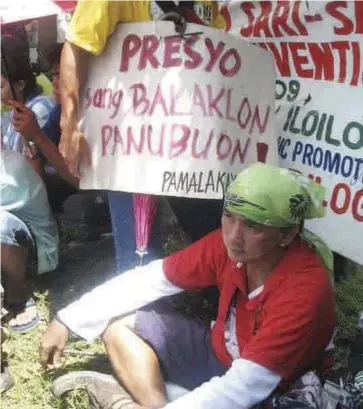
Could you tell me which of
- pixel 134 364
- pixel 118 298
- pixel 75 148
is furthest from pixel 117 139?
pixel 134 364

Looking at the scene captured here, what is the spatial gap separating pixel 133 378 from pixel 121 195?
72cm

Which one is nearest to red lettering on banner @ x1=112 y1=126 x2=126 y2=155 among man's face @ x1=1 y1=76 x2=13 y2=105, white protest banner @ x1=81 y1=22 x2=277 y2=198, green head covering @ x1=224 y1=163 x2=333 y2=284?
white protest banner @ x1=81 y1=22 x2=277 y2=198

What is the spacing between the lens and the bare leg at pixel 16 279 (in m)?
3.17

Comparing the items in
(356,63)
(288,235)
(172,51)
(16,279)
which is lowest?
(16,279)

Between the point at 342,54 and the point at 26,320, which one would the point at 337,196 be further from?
the point at 26,320

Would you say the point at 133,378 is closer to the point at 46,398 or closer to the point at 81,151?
the point at 46,398

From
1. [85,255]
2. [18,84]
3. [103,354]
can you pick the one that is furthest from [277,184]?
[85,255]

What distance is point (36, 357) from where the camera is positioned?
117 inches

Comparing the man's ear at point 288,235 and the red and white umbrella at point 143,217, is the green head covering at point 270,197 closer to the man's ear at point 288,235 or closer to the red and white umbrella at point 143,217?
the man's ear at point 288,235

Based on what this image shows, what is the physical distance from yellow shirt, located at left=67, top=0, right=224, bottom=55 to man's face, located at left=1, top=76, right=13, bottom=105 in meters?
0.69

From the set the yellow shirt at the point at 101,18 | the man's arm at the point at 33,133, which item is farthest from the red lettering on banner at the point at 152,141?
the man's arm at the point at 33,133

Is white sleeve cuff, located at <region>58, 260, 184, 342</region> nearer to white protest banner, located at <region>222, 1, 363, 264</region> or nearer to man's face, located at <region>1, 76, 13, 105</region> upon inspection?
white protest banner, located at <region>222, 1, 363, 264</region>

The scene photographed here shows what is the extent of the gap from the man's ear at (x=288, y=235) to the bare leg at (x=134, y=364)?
2.22ft

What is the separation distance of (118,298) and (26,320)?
841 millimetres
